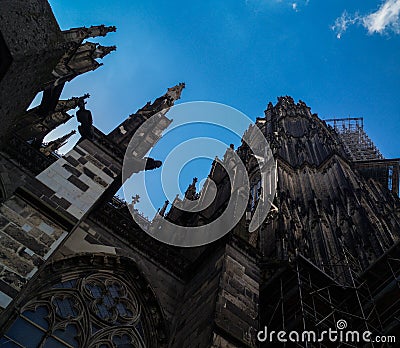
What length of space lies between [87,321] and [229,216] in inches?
169

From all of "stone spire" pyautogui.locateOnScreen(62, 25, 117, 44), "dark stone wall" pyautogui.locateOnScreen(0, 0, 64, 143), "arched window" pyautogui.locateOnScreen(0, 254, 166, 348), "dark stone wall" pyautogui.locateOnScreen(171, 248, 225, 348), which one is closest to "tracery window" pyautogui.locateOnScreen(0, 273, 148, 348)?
"arched window" pyautogui.locateOnScreen(0, 254, 166, 348)

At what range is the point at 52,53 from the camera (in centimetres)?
316

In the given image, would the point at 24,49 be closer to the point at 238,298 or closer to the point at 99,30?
the point at 238,298

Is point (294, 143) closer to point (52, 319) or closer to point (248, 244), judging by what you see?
point (248, 244)

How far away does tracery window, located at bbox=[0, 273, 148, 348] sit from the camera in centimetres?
601

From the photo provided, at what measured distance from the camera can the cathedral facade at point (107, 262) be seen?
4746 millimetres

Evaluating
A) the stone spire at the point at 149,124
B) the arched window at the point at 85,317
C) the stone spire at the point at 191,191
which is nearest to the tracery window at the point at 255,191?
the stone spire at the point at 191,191

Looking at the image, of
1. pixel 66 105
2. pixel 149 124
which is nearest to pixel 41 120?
pixel 66 105

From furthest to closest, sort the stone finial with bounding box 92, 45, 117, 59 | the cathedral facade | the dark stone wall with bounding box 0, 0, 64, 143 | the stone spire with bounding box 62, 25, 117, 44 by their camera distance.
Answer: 1. the stone finial with bounding box 92, 45, 117, 59
2. the stone spire with bounding box 62, 25, 117, 44
3. the cathedral facade
4. the dark stone wall with bounding box 0, 0, 64, 143

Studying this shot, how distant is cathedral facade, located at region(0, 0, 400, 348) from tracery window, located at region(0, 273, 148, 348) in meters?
0.02

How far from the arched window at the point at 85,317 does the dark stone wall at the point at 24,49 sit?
161 inches

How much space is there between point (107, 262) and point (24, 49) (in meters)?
5.49

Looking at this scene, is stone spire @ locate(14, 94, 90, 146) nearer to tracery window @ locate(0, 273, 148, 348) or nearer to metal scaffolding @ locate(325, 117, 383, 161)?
tracery window @ locate(0, 273, 148, 348)

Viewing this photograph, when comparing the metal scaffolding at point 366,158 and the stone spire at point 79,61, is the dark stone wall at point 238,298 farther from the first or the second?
the metal scaffolding at point 366,158
